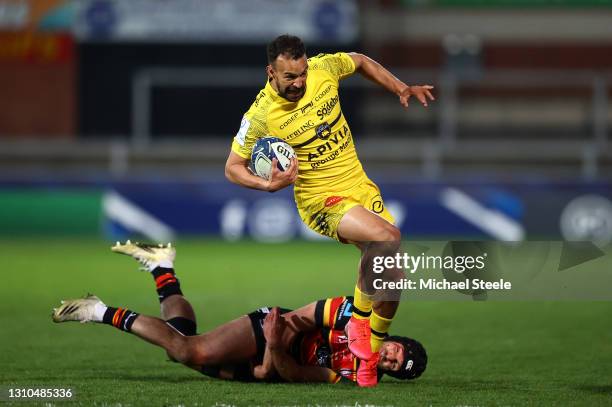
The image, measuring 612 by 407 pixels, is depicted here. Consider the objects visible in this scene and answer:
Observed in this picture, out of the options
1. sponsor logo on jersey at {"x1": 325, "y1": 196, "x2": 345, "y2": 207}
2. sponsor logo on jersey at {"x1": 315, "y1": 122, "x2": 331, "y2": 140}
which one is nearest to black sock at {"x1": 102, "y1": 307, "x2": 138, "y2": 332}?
sponsor logo on jersey at {"x1": 325, "y1": 196, "x2": 345, "y2": 207}

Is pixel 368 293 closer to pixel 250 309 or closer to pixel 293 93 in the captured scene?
pixel 293 93

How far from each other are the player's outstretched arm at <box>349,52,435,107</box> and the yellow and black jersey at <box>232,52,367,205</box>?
237mm

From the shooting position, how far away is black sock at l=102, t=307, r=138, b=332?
7.50m

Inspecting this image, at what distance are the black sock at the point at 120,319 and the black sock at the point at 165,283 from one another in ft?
2.35

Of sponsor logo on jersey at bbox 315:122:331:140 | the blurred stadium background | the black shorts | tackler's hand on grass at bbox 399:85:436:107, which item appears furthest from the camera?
the blurred stadium background

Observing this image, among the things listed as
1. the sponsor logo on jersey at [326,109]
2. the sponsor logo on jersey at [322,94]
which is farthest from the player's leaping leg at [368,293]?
the sponsor logo on jersey at [322,94]

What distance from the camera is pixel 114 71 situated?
817 inches

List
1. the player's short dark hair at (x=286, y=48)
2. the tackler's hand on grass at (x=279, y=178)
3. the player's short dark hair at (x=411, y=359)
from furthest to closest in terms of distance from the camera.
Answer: the player's short dark hair at (x=286, y=48), the player's short dark hair at (x=411, y=359), the tackler's hand on grass at (x=279, y=178)

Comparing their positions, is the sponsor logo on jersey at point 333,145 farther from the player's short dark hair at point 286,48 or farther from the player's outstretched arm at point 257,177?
the player's short dark hair at point 286,48

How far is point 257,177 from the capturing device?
7.45 m

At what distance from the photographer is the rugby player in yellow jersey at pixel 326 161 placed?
735cm

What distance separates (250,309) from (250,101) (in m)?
9.33

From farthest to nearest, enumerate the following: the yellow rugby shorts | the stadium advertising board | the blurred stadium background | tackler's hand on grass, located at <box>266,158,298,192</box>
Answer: the stadium advertising board, the blurred stadium background, the yellow rugby shorts, tackler's hand on grass, located at <box>266,158,298,192</box>

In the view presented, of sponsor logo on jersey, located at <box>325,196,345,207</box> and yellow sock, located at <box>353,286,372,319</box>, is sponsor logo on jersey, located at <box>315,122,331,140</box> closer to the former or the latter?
sponsor logo on jersey, located at <box>325,196,345,207</box>
